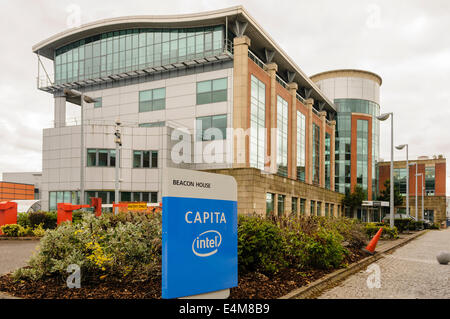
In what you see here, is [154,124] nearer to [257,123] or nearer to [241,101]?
[241,101]

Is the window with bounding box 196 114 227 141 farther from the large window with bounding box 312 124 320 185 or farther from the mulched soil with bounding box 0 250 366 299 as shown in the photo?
the mulched soil with bounding box 0 250 366 299

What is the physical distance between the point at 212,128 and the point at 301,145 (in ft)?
62.7

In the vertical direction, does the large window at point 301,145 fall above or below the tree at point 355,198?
above

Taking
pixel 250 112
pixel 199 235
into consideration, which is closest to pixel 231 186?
pixel 199 235

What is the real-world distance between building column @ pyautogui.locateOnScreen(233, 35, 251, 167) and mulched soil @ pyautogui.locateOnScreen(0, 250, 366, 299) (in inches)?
1102

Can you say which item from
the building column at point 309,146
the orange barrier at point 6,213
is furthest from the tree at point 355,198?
the orange barrier at point 6,213

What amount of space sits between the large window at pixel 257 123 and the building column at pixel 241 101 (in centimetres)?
151

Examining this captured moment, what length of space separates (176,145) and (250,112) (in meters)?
8.09

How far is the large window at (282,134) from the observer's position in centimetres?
4505

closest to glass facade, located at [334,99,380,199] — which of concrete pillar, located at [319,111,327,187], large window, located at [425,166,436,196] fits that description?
concrete pillar, located at [319,111,327,187]

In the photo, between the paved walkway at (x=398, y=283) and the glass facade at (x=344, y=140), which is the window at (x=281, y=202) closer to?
the paved walkway at (x=398, y=283)

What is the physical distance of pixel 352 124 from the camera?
71.9 meters

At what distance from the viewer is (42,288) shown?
24.4ft

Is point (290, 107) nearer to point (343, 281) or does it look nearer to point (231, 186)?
point (343, 281)
